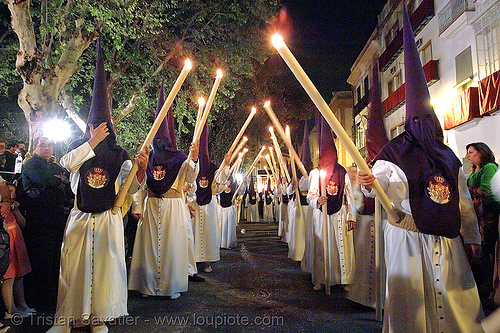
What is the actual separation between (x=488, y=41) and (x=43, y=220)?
513 inches

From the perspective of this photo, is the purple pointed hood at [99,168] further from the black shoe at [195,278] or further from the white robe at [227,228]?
the white robe at [227,228]

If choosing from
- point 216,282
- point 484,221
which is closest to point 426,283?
point 484,221

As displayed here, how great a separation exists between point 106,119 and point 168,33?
9.70 meters

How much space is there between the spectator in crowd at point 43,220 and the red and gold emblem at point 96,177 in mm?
1254

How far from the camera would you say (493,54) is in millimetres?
12188

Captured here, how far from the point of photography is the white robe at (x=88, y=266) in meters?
4.37

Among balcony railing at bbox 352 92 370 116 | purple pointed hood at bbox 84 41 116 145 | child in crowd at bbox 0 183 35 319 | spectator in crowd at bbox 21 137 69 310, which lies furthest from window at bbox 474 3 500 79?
balcony railing at bbox 352 92 370 116

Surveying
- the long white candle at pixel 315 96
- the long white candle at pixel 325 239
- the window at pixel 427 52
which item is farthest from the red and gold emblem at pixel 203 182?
the window at pixel 427 52

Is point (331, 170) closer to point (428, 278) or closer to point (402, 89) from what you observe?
point (428, 278)

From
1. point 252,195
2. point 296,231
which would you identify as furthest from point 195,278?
point 252,195

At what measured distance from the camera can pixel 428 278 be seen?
3.56 m

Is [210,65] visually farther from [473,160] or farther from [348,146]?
[348,146]

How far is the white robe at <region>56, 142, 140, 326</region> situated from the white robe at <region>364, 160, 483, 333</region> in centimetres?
291

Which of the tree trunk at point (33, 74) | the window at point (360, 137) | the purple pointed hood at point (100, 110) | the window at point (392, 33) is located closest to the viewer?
the purple pointed hood at point (100, 110)
